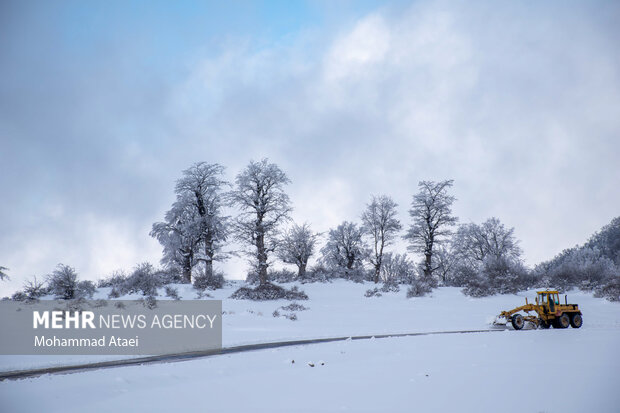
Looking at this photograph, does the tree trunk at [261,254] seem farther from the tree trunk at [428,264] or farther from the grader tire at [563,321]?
the grader tire at [563,321]

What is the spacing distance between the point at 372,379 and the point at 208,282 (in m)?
25.8

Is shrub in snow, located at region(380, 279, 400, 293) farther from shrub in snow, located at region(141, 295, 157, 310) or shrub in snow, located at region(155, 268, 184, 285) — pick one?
shrub in snow, located at region(141, 295, 157, 310)

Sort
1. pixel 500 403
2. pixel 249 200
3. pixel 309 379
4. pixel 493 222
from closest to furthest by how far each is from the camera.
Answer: pixel 500 403 < pixel 309 379 < pixel 249 200 < pixel 493 222

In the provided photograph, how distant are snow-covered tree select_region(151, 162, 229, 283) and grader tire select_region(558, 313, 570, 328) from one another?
25.9 m

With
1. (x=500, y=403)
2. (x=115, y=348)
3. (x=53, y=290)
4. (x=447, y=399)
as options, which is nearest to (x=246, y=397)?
(x=447, y=399)

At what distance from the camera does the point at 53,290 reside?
79.4ft

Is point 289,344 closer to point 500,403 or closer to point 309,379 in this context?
point 309,379

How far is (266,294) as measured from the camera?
28797 millimetres

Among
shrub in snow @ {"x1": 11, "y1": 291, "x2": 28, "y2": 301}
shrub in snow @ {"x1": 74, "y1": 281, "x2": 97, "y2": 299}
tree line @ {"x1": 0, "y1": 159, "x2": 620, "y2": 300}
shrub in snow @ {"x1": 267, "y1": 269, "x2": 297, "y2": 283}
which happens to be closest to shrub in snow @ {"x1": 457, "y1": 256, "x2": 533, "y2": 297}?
tree line @ {"x1": 0, "y1": 159, "x2": 620, "y2": 300}

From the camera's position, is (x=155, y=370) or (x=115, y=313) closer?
(x=155, y=370)

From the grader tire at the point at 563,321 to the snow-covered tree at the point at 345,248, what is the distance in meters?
24.9

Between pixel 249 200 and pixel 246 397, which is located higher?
pixel 249 200

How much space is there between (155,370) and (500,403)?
864 cm

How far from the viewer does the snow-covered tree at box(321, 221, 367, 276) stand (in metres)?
43.6
